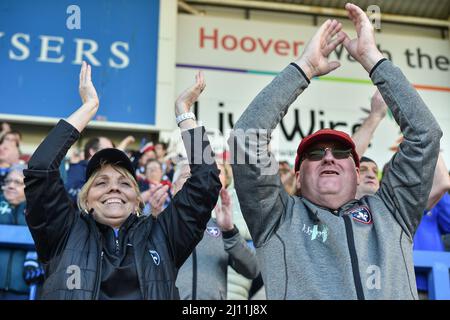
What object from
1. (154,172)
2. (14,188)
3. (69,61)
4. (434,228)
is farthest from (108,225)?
(69,61)

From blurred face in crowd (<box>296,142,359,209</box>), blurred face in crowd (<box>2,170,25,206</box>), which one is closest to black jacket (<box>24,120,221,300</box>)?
blurred face in crowd (<box>296,142,359,209</box>)

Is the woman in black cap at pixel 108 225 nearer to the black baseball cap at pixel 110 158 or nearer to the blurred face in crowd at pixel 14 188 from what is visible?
the black baseball cap at pixel 110 158

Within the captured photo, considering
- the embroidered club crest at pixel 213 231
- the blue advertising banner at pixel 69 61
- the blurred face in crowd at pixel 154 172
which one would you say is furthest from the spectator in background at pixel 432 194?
the blue advertising banner at pixel 69 61

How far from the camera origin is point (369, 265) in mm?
2234

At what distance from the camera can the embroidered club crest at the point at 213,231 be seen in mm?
3715

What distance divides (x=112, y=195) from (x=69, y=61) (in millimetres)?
5921

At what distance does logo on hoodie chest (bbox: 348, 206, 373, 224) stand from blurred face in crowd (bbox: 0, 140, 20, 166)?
12.5 ft

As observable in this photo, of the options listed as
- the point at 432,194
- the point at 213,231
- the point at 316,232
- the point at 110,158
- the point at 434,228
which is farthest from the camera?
the point at 434,228

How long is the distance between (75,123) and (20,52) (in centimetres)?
614

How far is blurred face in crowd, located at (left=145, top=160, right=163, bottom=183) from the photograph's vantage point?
5.26 meters

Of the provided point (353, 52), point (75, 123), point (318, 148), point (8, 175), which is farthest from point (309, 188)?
point (8, 175)

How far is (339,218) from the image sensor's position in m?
2.37

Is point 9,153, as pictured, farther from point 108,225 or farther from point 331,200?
point 331,200
